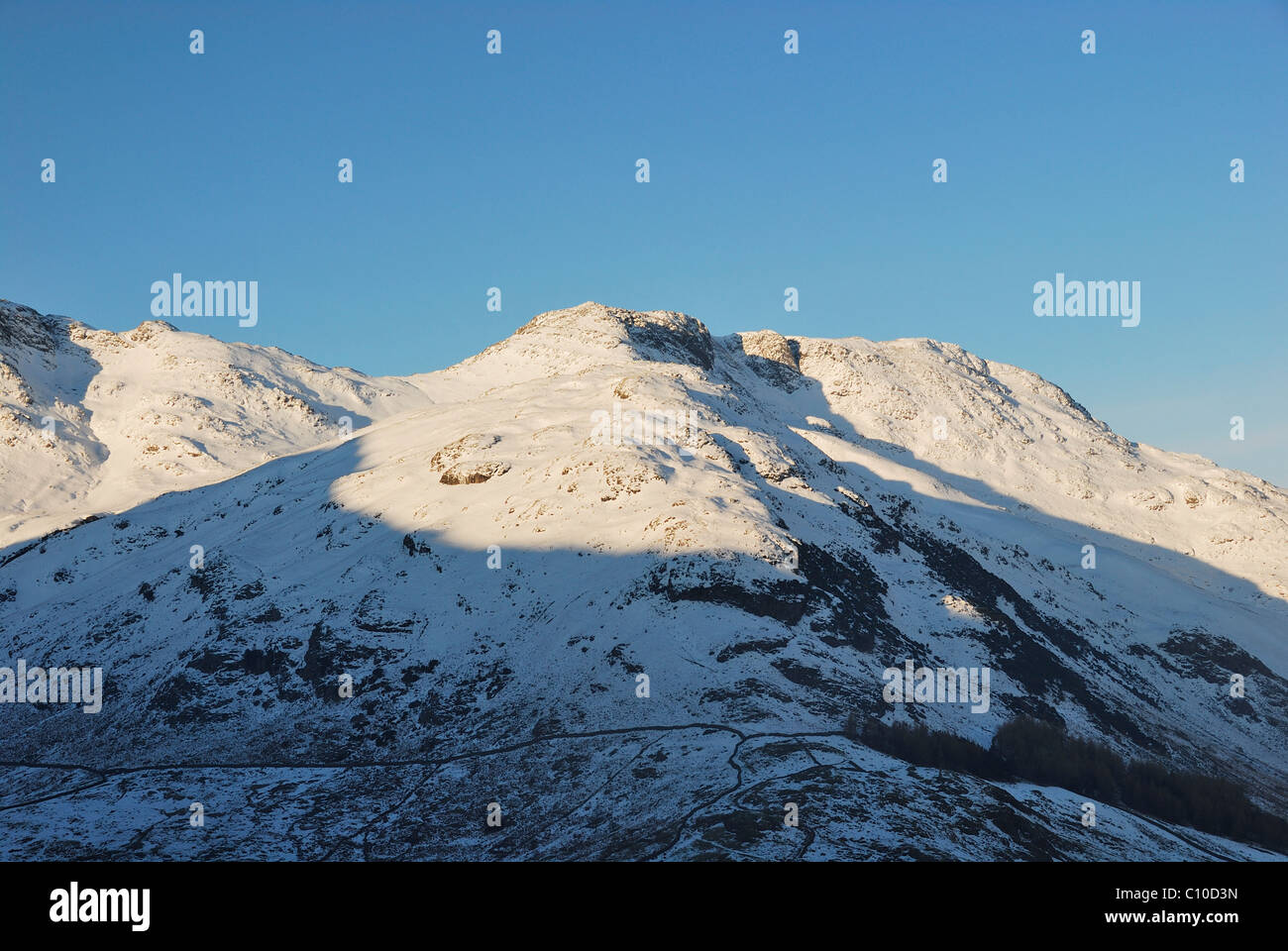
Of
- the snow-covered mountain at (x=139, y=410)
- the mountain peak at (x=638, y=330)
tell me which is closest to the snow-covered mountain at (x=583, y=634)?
the snow-covered mountain at (x=139, y=410)

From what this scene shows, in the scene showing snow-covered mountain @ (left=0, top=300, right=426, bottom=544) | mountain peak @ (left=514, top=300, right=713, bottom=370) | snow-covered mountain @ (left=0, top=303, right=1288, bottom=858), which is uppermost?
mountain peak @ (left=514, top=300, right=713, bottom=370)

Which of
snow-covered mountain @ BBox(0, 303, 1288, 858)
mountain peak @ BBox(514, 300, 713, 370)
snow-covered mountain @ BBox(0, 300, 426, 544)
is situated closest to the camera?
snow-covered mountain @ BBox(0, 303, 1288, 858)

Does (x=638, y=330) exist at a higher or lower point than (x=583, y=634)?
higher

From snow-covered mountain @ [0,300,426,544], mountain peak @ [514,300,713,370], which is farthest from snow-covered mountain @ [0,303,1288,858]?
mountain peak @ [514,300,713,370]

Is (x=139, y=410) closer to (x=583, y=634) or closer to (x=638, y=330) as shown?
(x=638, y=330)

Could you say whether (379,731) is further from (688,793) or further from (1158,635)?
(1158,635)

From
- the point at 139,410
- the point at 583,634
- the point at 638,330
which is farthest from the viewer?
the point at 638,330

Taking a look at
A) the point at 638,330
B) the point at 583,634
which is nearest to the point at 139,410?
the point at 638,330

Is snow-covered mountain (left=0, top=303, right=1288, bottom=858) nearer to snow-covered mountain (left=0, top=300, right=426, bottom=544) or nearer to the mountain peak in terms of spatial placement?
snow-covered mountain (left=0, top=300, right=426, bottom=544)

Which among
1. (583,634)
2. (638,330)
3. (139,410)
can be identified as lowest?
(583,634)
